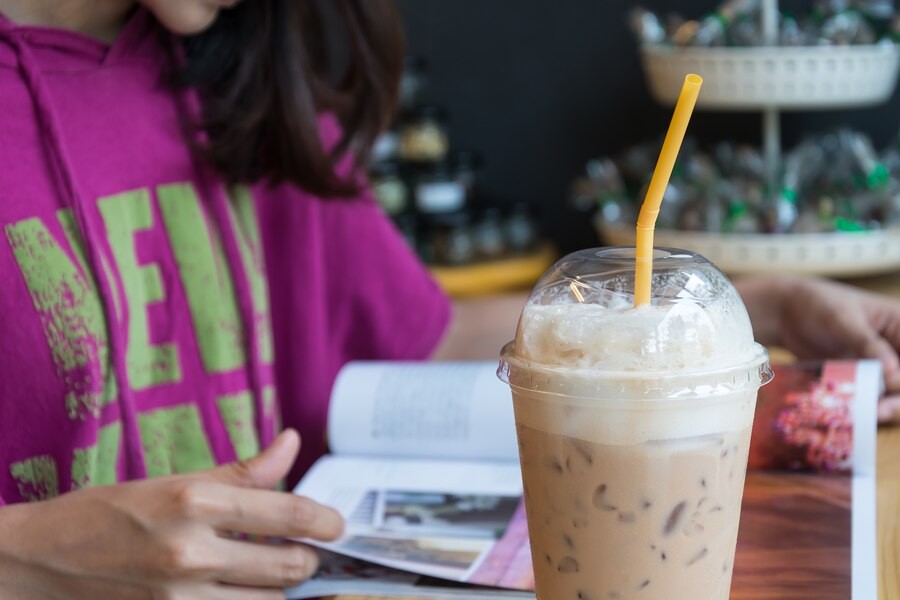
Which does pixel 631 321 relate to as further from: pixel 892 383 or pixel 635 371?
pixel 892 383

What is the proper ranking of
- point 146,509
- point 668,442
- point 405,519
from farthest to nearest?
1. point 405,519
2. point 146,509
3. point 668,442

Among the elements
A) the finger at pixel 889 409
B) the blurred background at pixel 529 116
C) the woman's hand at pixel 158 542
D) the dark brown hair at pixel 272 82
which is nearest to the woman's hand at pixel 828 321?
the finger at pixel 889 409

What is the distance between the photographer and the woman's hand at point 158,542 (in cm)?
60

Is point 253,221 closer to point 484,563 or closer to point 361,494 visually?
point 361,494

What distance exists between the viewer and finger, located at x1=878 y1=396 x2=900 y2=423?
875mm

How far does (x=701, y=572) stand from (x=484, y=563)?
0.16 meters

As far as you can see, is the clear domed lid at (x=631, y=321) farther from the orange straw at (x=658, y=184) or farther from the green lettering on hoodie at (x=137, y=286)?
the green lettering on hoodie at (x=137, y=286)

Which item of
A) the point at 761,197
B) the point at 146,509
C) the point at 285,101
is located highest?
the point at 285,101

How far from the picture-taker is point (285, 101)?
38.1 inches

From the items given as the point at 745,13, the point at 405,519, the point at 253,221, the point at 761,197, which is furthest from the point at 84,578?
the point at 745,13

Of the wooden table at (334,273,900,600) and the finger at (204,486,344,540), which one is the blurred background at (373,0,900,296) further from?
the finger at (204,486,344,540)

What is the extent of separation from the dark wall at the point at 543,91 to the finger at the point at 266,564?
1.33m

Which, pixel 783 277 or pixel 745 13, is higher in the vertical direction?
pixel 745 13

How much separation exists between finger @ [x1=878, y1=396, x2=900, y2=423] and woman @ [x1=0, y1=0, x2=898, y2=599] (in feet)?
0.27
